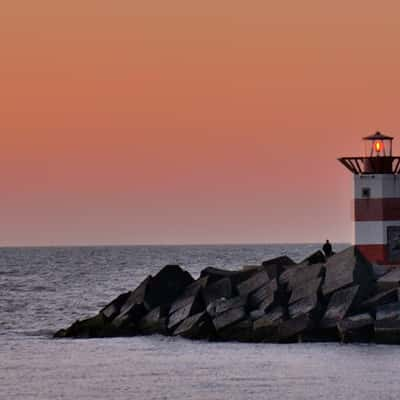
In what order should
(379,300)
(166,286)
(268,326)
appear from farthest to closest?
(166,286) < (268,326) < (379,300)

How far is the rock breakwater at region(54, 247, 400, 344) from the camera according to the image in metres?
37.2

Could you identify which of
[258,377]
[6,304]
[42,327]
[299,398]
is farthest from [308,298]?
[6,304]

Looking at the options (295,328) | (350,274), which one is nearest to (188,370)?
(295,328)

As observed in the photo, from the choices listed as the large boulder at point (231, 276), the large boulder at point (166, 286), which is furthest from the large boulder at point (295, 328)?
the large boulder at point (166, 286)

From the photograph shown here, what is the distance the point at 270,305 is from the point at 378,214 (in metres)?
7.47

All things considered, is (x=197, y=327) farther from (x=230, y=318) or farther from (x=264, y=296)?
(x=264, y=296)

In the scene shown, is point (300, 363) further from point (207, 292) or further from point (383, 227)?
point (383, 227)

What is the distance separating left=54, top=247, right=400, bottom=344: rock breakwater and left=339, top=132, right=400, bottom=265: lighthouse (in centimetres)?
186

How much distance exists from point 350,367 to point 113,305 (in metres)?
12.6

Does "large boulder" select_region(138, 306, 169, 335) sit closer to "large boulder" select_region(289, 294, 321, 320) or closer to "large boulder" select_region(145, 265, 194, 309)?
"large boulder" select_region(145, 265, 194, 309)

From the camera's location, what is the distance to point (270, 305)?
38.8 meters

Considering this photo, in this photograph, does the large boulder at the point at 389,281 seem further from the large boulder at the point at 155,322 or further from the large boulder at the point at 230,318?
the large boulder at the point at 155,322

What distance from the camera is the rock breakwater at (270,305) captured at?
37.2 metres

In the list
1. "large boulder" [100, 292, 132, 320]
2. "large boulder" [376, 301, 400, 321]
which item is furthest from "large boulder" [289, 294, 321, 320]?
"large boulder" [100, 292, 132, 320]
